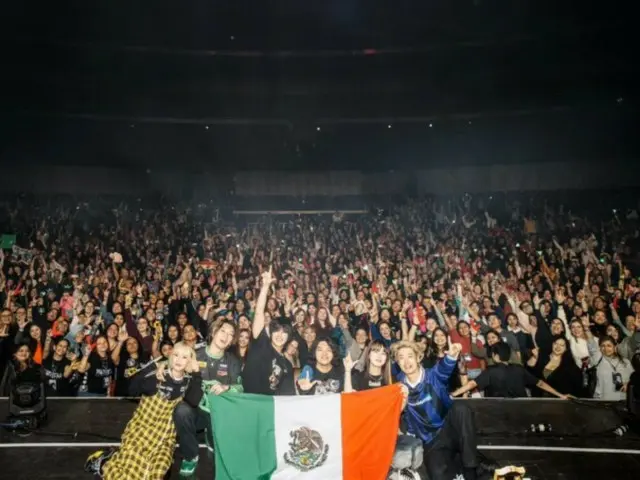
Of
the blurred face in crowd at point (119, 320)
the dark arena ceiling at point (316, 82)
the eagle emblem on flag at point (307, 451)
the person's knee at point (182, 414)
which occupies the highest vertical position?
the dark arena ceiling at point (316, 82)

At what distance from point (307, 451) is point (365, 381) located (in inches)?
49.2

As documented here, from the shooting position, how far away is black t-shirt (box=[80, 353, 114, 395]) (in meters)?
7.13

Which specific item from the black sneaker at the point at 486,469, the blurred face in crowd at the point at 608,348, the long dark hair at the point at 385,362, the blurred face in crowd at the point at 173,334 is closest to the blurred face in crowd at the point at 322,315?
the blurred face in crowd at the point at 173,334

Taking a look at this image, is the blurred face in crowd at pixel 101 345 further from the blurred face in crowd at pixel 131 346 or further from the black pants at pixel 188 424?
the black pants at pixel 188 424

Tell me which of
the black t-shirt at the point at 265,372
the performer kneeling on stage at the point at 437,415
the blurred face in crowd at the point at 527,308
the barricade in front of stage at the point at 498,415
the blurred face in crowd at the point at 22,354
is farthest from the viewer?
the blurred face in crowd at the point at 527,308

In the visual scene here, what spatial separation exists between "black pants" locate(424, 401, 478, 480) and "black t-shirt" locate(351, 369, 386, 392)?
1014mm

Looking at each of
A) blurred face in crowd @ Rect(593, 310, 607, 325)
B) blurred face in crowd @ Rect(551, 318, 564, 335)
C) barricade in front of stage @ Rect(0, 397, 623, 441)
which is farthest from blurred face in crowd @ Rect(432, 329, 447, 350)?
blurred face in crowd @ Rect(593, 310, 607, 325)

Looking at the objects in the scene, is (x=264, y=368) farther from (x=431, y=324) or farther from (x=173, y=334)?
(x=431, y=324)

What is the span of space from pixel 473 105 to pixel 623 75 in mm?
5551

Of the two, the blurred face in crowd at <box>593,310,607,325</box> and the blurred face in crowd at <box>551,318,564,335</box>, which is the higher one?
the blurred face in crowd at <box>593,310,607,325</box>

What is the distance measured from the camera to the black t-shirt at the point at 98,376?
7133 millimetres

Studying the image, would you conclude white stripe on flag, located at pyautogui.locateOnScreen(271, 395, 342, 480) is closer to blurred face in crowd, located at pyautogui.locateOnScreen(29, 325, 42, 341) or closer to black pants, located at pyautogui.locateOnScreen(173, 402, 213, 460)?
black pants, located at pyautogui.locateOnScreen(173, 402, 213, 460)

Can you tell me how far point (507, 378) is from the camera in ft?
22.3

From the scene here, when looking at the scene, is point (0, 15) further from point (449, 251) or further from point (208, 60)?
point (449, 251)
